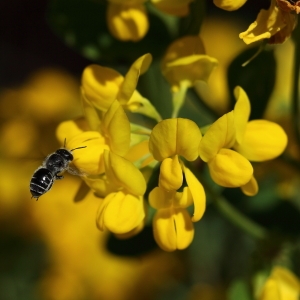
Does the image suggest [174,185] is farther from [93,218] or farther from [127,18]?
[93,218]

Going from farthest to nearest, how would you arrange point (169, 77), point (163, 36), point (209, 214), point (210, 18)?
point (210, 18) → point (209, 214) → point (163, 36) → point (169, 77)

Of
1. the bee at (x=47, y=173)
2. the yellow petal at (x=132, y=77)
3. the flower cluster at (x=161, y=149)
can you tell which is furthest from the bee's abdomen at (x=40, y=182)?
the yellow petal at (x=132, y=77)

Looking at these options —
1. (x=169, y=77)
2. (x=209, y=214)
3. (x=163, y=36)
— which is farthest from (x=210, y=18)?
(x=169, y=77)

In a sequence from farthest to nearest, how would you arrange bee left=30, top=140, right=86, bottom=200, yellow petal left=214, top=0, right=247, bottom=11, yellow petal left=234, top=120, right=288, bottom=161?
bee left=30, top=140, right=86, bottom=200
yellow petal left=234, top=120, right=288, bottom=161
yellow petal left=214, top=0, right=247, bottom=11

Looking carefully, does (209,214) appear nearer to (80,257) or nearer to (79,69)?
(80,257)

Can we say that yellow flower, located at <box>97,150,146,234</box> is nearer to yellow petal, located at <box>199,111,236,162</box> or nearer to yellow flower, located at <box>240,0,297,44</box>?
yellow petal, located at <box>199,111,236,162</box>

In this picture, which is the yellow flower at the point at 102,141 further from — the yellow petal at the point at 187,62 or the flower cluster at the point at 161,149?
the yellow petal at the point at 187,62

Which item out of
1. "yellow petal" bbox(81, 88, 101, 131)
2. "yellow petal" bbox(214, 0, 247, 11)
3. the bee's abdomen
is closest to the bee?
the bee's abdomen
